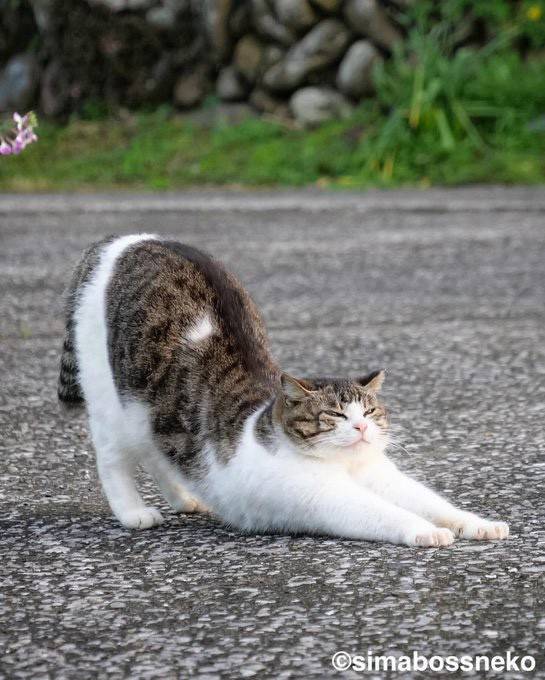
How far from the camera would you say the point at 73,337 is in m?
3.80

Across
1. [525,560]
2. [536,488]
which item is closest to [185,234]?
[536,488]

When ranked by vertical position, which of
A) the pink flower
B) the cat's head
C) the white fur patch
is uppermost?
the pink flower

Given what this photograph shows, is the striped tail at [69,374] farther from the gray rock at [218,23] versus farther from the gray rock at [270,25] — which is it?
the gray rock at [218,23]

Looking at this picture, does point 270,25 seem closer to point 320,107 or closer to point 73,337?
point 320,107

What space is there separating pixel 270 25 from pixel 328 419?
12559 mm

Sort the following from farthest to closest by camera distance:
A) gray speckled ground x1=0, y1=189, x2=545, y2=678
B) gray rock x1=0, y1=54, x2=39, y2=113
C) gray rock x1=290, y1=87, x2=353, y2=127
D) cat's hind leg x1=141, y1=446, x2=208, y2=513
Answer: gray rock x1=0, y1=54, x2=39, y2=113 → gray rock x1=290, y1=87, x2=353, y2=127 → cat's hind leg x1=141, y1=446, x2=208, y2=513 → gray speckled ground x1=0, y1=189, x2=545, y2=678

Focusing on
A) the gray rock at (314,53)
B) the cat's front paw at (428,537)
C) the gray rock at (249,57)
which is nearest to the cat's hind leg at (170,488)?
the cat's front paw at (428,537)

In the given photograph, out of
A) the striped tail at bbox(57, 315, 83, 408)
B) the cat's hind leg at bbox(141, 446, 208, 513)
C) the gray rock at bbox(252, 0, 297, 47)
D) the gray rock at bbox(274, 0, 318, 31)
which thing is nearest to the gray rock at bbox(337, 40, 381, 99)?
the gray rock at bbox(274, 0, 318, 31)

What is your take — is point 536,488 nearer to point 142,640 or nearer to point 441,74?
point 142,640

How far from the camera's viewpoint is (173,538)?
133 inches

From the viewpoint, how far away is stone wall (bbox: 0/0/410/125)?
14797 millimetres

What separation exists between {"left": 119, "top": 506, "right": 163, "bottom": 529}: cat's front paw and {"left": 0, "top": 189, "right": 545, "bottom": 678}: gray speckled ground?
0.13 ft

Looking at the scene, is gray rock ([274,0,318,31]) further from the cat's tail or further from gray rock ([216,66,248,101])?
the cat's tail

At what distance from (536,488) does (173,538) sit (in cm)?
106
